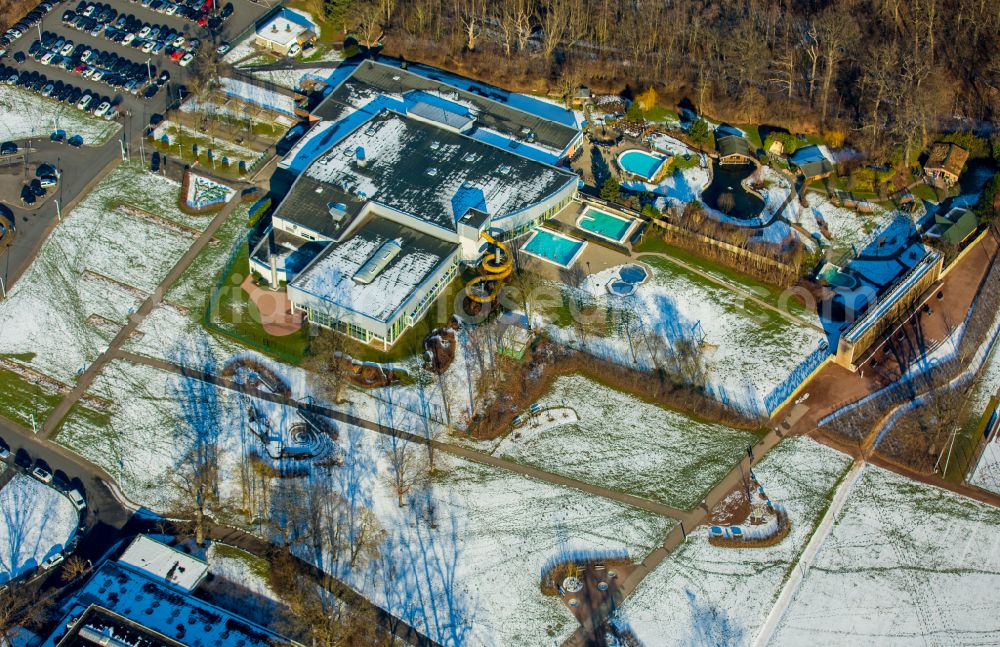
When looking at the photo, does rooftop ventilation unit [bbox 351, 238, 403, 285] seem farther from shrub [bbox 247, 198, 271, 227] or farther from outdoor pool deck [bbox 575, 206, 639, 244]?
outdoor pool deck [bbox 575, 206, 639, 244]

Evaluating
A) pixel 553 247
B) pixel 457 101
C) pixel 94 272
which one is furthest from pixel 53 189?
pixel 553 247

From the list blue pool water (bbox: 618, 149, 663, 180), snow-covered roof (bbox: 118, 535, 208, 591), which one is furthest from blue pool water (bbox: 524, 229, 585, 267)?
snow-covered roof (bbox: 118, 535, 208, 591)

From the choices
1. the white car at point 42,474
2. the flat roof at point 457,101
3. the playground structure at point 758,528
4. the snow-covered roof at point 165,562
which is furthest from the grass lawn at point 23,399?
the playground structure at point 758,528

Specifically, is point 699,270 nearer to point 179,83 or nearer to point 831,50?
point 831,50

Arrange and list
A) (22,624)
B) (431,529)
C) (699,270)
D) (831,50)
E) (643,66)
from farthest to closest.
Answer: (643,66), (831,50), (699,270), (431,529), (22,624)

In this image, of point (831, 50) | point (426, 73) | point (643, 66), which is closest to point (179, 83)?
point (426, 73)

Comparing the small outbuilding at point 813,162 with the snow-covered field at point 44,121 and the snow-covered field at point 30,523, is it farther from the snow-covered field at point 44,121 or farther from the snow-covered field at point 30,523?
the snow-covered field at point 30,523
